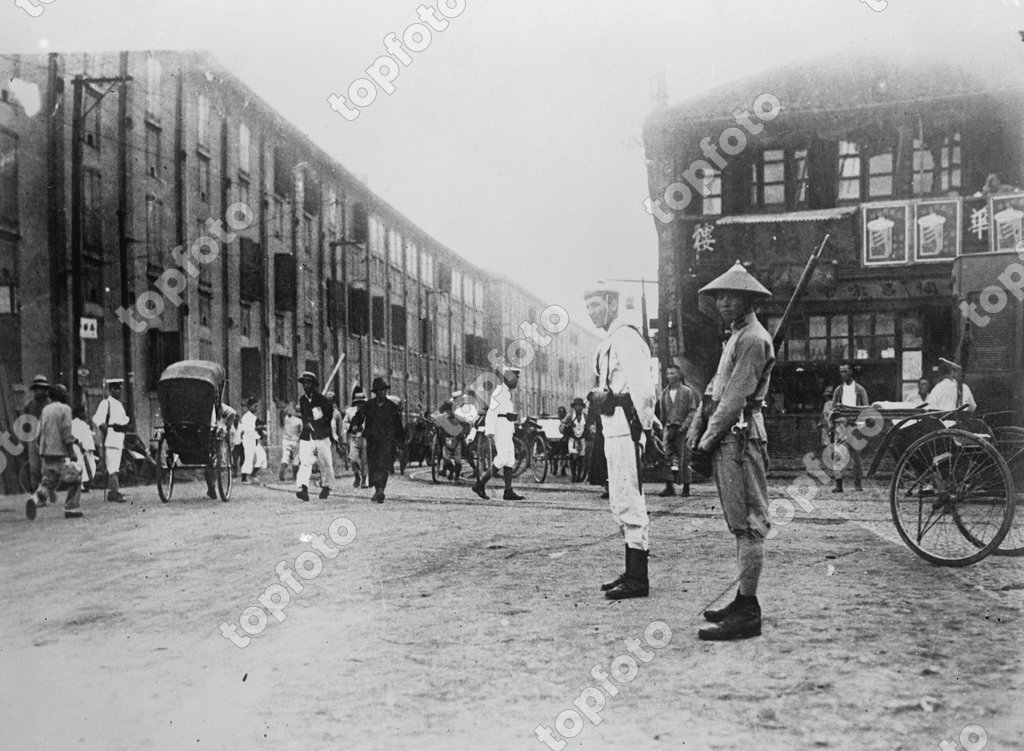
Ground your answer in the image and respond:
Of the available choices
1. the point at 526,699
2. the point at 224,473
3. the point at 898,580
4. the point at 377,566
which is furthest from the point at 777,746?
the point at 224,473

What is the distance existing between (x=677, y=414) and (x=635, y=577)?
7.08 metres

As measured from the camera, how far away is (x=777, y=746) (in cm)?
282


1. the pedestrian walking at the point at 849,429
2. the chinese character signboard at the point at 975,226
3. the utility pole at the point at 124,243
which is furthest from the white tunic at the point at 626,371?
the utility pole at the point at 124,243

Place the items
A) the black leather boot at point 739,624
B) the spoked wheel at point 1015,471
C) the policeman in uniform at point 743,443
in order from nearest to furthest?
the black leather boot at point 739,624 < the policeman in uniform at point 743,443 < the spoked wheel at point 1015,471

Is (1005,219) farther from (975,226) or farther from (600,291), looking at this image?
(600,291)

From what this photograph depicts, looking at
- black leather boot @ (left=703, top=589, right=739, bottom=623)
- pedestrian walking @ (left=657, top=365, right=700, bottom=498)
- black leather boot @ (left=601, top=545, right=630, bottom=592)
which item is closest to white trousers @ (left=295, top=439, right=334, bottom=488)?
pedestrian walking @ (left=657, top=365, right=700, bottom=498)

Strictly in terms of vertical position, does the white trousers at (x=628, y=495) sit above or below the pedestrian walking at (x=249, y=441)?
above

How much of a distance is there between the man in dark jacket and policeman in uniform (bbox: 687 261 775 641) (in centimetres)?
795

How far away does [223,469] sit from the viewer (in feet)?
41.5

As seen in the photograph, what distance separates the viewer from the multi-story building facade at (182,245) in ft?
34.1

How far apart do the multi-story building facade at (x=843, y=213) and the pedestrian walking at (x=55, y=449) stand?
858cm

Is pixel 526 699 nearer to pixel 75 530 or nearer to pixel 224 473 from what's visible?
pixel 75 530

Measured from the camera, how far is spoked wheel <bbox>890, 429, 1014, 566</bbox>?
17.4 feet

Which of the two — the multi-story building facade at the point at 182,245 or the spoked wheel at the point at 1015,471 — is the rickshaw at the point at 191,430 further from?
the spoked wheel at the point at 1015,471
